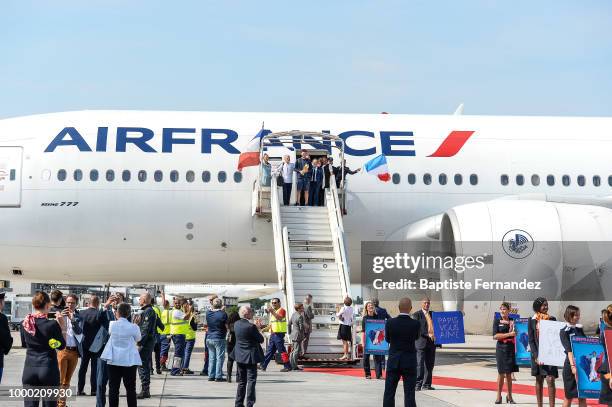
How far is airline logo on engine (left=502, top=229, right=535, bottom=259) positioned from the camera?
17266 millimetres

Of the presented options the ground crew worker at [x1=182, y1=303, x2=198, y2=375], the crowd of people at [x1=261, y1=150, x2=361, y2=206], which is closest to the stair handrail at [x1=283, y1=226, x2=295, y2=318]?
the crowd of people at [x1=261, y1=150, x2=361, y2=206]

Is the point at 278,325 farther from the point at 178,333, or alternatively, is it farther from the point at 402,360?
the point at 402,360

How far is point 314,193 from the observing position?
63.6 ft

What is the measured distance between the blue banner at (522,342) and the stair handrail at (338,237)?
4.87 metres

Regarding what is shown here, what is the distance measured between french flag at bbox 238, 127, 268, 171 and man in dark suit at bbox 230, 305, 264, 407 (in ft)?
28.2

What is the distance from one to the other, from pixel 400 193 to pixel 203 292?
6947 centimetres

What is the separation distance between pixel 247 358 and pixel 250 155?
910 cm

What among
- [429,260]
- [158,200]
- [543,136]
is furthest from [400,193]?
[158,200]

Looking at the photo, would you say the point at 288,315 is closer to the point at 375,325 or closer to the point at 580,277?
the point at 375,325

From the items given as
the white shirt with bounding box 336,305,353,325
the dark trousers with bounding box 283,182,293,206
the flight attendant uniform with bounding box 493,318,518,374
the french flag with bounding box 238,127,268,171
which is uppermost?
the french flag with bounding box 238,127,268,171

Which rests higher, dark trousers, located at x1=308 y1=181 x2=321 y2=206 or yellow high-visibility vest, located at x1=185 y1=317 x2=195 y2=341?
dark trousers, located at x1=308 y1=181 x2=321 y2=206

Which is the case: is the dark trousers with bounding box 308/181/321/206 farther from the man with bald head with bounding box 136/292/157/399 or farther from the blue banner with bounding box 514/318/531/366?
the blue banner with bounding box 514/318/531/366

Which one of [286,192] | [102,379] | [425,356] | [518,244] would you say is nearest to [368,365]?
[425,356]

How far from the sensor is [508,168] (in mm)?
20328
